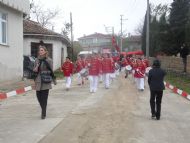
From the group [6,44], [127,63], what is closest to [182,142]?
[6,44]

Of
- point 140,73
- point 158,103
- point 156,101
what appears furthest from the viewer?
point 140,73

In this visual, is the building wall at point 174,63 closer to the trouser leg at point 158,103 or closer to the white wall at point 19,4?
the white wall at point 19,4

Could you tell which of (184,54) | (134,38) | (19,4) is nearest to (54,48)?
(184,54)

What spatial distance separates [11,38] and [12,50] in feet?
2.26

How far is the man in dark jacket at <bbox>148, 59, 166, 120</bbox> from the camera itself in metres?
11.7

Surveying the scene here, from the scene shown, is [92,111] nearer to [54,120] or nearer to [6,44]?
[54,120]

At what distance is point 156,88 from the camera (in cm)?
1172

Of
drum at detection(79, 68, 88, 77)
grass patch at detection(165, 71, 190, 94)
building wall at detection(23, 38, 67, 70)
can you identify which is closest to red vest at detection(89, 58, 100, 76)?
drum at detection(79, 68, 88, 77)

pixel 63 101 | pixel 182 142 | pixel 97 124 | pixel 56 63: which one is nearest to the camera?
pixel 182 142

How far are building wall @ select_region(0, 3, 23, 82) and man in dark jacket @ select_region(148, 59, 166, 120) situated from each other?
506 inches

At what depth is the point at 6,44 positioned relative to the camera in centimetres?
2408

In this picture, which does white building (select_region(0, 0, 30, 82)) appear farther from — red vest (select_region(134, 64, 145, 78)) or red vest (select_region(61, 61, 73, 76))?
red vest (select_region(134, 64, 145, 78))

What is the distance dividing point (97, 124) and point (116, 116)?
136 cm

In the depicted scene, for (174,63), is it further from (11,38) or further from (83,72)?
(11,38)
